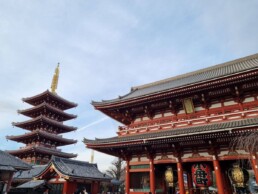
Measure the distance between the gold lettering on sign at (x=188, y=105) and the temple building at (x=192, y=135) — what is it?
0.24ft

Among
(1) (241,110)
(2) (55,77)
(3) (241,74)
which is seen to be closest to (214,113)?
(1) (241,110)

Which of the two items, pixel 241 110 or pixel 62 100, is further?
pixel 62 100

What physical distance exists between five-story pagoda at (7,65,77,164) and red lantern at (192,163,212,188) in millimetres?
29147

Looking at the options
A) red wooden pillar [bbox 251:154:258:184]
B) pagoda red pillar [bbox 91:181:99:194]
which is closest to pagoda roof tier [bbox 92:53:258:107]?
red wooden pillar [bbox 251:154:258:184]

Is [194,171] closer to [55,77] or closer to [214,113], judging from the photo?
[214,113]

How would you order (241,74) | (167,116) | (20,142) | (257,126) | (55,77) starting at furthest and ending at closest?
1. (55,77)
2. (20,142)
3. (167,116)
4. (241,74)
5. (257,126)

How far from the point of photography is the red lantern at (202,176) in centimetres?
1238

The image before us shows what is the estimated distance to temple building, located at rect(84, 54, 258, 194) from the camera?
11758 millimetres

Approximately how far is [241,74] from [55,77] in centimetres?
4449

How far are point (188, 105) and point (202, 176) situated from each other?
5055 millimetres

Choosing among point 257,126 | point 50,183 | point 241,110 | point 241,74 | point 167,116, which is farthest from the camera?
point 50,183

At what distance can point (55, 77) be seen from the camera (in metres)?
48.5

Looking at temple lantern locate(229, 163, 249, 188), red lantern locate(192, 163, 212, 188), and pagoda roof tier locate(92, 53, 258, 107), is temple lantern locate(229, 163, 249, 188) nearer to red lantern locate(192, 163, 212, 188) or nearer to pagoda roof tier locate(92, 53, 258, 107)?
red lantern locate(192, 163, 212, 188)

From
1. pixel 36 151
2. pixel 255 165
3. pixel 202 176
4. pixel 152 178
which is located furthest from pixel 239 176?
pixel 36 151
